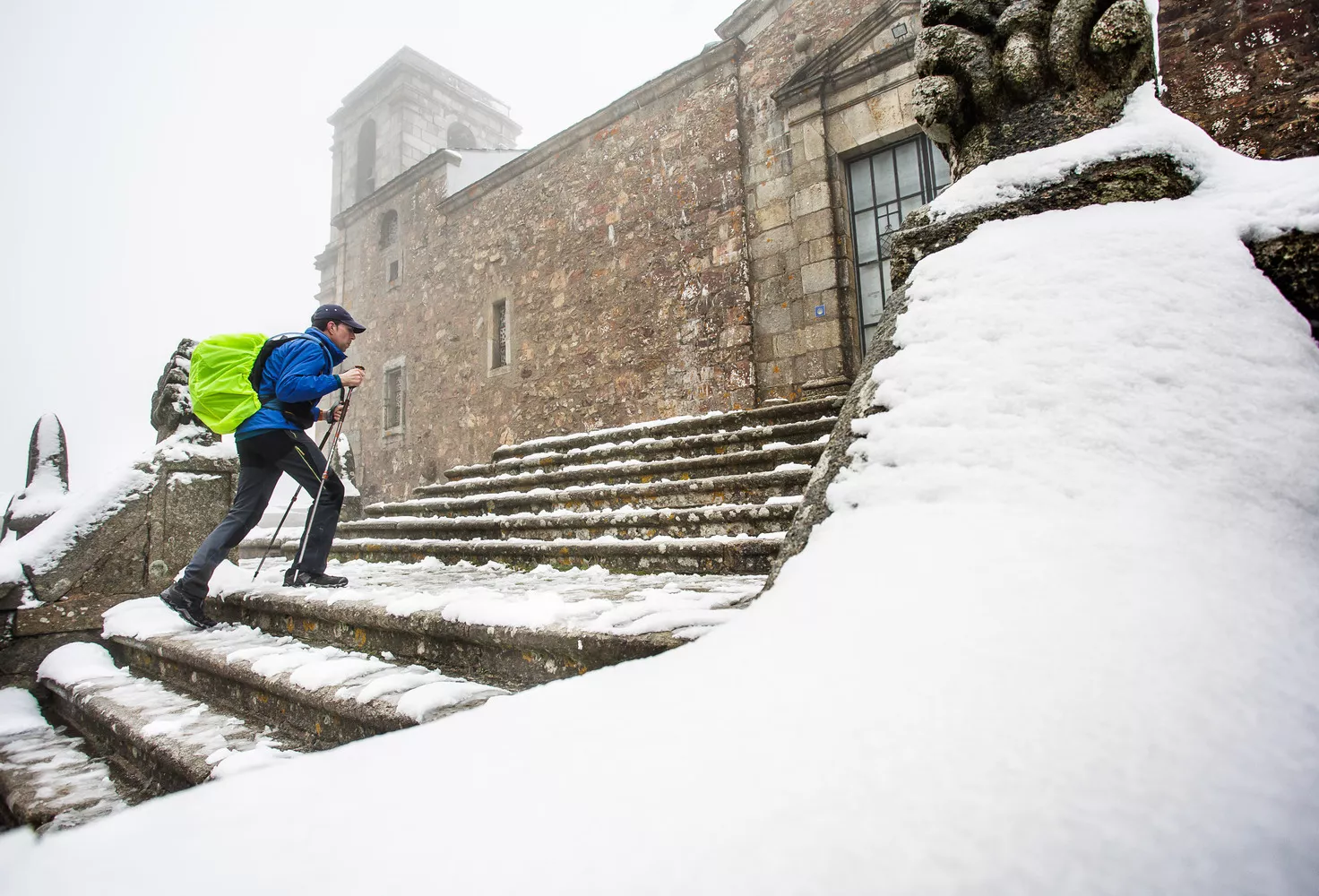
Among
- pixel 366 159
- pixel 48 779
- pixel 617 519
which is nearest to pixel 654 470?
pixel 617 519

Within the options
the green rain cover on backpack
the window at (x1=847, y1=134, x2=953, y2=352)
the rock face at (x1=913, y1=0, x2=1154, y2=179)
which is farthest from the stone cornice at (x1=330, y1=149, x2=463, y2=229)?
the rock face at (x1=913, y1=0, x2=1154, y2=179)

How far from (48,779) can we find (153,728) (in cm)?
42

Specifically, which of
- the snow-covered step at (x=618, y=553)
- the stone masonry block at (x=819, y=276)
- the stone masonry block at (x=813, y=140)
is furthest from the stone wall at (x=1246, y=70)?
the snow-covered step at (x=618, y=553)

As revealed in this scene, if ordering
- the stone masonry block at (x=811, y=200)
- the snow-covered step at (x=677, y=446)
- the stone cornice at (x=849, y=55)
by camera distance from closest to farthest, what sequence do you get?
the snow-covered step at (x=677, y=446) → the stone cornice at (x=849, y=55) → the stone masonry block at (x=811, y=200)

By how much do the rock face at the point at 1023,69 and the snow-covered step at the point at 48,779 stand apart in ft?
10.8

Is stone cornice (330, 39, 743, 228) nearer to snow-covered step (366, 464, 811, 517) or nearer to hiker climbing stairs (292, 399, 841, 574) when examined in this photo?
hiker climbing stairs (292, 399, 841, 574)

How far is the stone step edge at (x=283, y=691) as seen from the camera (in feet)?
5.44

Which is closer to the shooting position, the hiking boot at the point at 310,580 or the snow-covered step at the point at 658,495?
the hiking boot at the point at 310,580

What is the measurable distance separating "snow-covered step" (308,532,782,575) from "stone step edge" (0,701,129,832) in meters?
2.11

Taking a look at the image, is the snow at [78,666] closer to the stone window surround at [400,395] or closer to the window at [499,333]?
the window at [499,333]

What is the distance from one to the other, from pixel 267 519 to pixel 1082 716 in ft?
38.0

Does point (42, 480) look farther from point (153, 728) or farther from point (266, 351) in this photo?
point (153, 728)

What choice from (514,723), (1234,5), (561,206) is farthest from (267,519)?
(1234,5)

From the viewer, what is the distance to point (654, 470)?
470 cm
